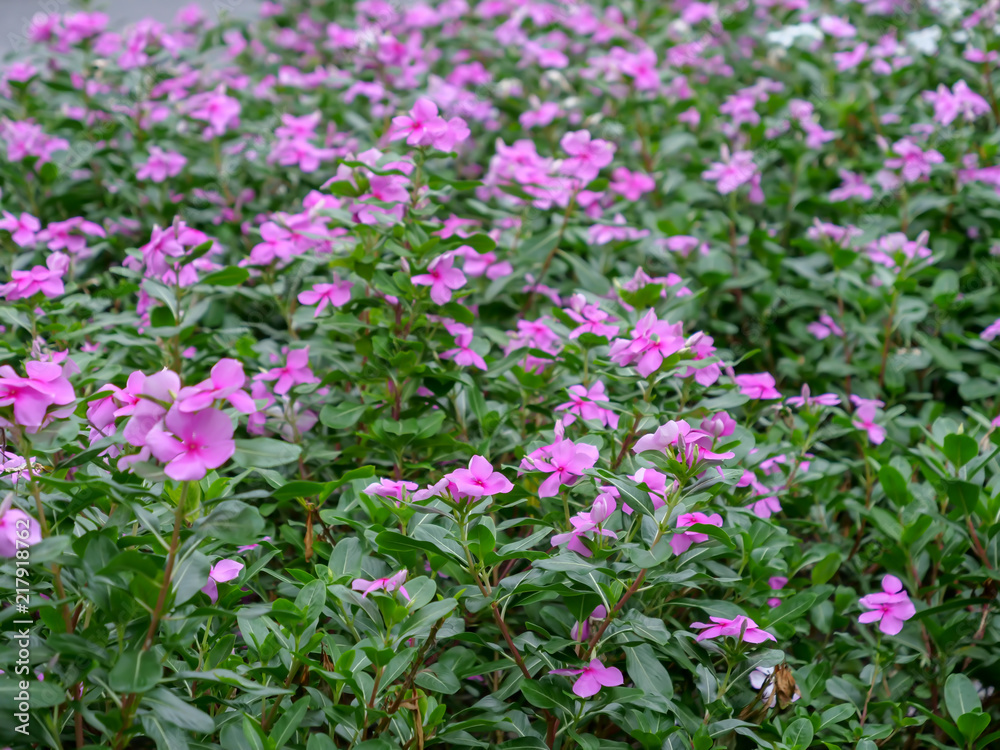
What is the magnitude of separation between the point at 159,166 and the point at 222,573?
74.2 inches

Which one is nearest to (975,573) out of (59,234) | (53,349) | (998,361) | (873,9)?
(998,361)

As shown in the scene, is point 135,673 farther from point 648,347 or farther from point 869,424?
point 869,424

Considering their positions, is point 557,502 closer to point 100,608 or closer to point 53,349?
point 100,608

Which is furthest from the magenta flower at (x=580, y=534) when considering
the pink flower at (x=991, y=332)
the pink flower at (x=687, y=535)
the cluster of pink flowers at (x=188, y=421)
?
the pink flower at (x=991, y=332)

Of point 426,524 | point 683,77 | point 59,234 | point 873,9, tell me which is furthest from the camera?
point 873,9

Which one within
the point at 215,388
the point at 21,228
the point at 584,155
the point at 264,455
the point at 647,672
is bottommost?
the point at 647,672

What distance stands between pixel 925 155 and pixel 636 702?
222 centimetres

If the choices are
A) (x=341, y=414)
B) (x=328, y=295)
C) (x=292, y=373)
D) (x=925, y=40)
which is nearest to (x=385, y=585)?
(x=341, y=414)

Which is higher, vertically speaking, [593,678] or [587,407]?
[587,407]

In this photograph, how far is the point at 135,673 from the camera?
104cm

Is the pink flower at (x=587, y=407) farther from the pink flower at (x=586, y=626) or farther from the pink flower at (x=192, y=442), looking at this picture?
the pink flower at (x=192, y=442)

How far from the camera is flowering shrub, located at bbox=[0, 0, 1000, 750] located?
1252 millimetres

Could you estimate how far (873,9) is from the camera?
3.98 m

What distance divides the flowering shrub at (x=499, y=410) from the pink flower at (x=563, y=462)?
0.04 feet
